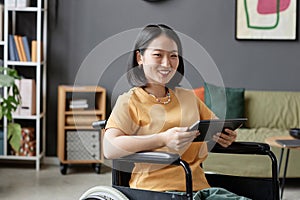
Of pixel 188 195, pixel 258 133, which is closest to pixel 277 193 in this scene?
pixel 188 195

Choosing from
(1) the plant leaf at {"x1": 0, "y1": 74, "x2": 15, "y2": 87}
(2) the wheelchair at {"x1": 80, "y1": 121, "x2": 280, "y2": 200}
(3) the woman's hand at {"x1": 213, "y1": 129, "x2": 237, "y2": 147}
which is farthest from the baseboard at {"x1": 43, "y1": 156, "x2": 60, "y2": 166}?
(3) the woman's hand at {"x1": 213, "y1": 129, "x2": 237, "y2": 147}

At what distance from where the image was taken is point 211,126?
231 centimetres

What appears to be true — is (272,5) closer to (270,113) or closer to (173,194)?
(270,113)

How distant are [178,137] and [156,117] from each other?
19 cm

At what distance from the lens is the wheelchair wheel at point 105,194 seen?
92.3 inches

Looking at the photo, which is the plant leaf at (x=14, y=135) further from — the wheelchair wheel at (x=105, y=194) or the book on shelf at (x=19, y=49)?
the wheelchair wheel at (x=105, y=194)

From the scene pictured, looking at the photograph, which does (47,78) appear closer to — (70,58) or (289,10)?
(70,58)

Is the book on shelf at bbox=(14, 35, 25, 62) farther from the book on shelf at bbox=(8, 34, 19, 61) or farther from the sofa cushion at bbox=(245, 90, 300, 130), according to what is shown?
the sofa cushion at bbox=(245, 90, 300, 130)

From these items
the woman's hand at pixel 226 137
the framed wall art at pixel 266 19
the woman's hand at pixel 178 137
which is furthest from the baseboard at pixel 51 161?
the woman's hand at pixel 178 137

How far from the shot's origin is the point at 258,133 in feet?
15.8

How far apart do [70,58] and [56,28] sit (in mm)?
273

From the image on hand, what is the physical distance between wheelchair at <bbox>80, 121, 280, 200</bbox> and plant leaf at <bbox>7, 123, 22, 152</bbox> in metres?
2.26

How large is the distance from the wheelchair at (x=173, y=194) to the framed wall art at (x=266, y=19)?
2846 millimetres

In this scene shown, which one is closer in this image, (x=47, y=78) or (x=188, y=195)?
(x=188, y=195)
